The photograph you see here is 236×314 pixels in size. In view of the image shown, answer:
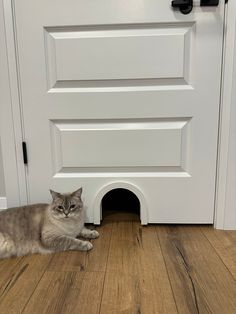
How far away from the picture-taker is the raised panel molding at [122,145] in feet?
4.18

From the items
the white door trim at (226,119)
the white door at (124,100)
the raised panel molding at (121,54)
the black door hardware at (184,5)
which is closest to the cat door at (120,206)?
the white door at (124,100)

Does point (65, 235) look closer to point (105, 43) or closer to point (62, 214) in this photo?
point (62, 214)

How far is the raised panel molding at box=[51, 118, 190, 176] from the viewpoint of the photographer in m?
1.28

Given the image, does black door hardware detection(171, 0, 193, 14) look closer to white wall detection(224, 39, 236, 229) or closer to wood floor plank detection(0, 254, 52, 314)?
white wall detection(224, 39, 236, 229)

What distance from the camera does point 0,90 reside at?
1.27 metres

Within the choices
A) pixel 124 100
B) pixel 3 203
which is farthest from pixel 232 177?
pixel 3 203

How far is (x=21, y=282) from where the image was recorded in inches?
37.2

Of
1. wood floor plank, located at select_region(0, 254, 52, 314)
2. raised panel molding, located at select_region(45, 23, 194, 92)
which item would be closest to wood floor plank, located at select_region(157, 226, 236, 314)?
wood floor plank, located at select_region(0, 254, 52, 314)

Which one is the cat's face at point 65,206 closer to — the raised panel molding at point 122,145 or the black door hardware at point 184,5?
the raised panel molding at point 122,145

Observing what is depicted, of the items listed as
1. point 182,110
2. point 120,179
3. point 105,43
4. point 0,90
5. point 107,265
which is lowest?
point 107,265

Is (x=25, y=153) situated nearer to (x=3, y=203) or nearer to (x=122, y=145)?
(x=3, y=203)

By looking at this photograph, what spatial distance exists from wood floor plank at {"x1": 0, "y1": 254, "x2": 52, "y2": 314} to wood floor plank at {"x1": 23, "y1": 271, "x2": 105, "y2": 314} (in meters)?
0.03

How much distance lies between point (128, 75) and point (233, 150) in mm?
588

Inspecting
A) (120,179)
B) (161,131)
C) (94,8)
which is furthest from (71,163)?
(94,8)
